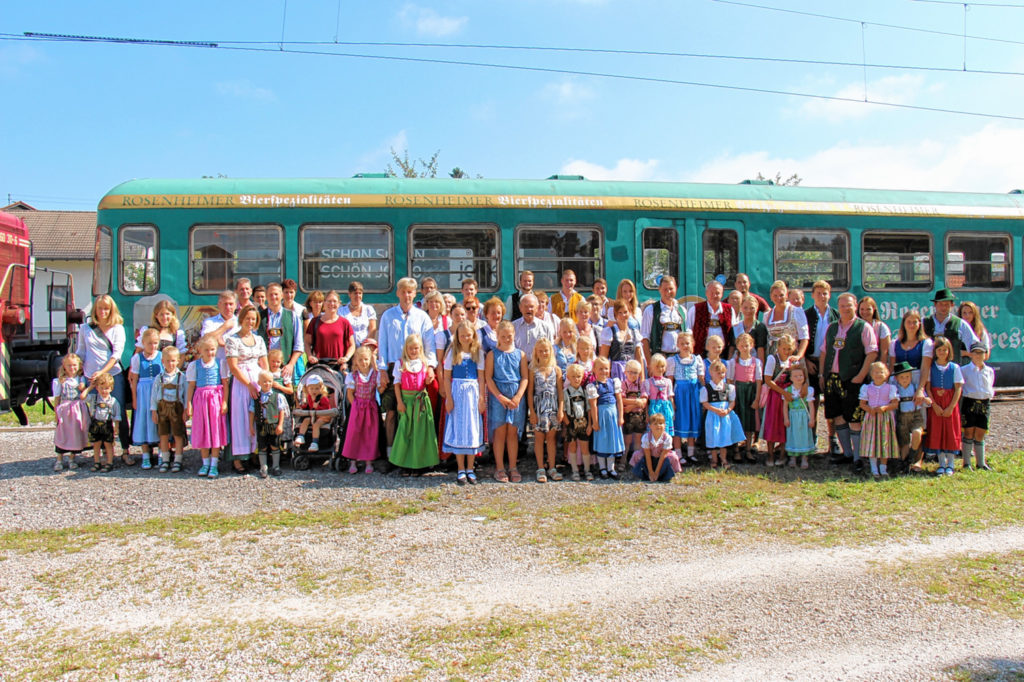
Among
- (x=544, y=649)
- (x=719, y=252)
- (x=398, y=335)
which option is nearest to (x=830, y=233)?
(x=719, y=252)

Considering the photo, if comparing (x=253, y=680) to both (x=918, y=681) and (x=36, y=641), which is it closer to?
(x=36, y=641)

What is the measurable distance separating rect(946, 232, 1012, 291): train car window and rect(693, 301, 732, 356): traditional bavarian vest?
5725mm

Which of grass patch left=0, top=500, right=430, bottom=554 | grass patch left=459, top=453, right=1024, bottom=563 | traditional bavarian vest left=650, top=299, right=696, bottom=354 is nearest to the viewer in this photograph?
grass patch left=0, top=500, right=430, bottom=554

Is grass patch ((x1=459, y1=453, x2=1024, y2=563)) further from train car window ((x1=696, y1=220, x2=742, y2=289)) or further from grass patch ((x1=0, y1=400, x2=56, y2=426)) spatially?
grass patch ((x1=0, y1=400, x2=56, y2=426))

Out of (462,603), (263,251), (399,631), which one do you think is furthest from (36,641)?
(263,251)

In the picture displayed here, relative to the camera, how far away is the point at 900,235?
1202 centimetres

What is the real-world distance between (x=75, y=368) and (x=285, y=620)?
17.9 ft

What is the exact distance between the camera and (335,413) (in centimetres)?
792

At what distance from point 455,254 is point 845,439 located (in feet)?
18.3

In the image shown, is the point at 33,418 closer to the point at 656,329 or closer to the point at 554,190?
the point at 554,190

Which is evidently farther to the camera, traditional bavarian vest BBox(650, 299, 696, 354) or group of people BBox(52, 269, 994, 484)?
traditional bavarian vest BBox(650, 299, 696, 354)

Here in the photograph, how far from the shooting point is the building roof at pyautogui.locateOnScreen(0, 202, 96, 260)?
3750 cm

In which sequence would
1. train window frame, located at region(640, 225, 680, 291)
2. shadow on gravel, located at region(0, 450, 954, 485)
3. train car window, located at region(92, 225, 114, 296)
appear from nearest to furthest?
shadow on gravel, located at region(0, 450, 954, 485) → train car window, located at region(92, 225, 114, 296) → train window frame, located at region(640, 225, 680, 291)

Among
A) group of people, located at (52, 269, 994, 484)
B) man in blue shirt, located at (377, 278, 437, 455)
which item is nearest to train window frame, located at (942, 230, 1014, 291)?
group of people, located at (52, 269, 994, 484)
